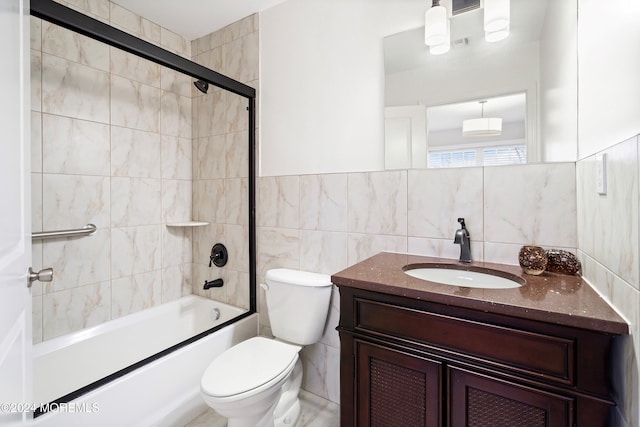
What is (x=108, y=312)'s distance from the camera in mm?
1971

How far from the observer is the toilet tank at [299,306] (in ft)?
5.42

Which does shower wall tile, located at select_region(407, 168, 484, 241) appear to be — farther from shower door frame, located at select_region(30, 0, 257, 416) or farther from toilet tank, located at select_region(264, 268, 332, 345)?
shower door frame, located at select_region(30, 0, 257, 416)

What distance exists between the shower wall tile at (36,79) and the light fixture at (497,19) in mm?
2302

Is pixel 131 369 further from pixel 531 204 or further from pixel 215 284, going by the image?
pixel 531 204

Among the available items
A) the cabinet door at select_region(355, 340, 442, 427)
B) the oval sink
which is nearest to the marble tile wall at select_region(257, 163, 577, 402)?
the oval sink

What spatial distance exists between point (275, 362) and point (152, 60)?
1.57m

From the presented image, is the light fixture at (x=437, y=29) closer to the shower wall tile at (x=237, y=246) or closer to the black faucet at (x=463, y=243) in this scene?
the black faucet at (x=463, y=243)

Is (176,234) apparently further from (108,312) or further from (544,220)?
(544,220)

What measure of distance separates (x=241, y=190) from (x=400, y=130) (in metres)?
1.17

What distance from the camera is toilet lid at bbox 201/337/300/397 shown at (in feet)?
4.21

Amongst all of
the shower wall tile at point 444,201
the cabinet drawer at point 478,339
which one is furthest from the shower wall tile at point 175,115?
the cabinet drawer at point 478,339

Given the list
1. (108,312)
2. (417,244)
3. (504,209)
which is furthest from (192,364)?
(504,209)

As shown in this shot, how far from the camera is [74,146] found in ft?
5.96

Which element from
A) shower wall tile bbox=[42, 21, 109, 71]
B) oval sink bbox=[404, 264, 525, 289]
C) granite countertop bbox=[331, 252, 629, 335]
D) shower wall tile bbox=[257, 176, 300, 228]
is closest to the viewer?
granite countertop bbox=[331, 252, 629, 335]
